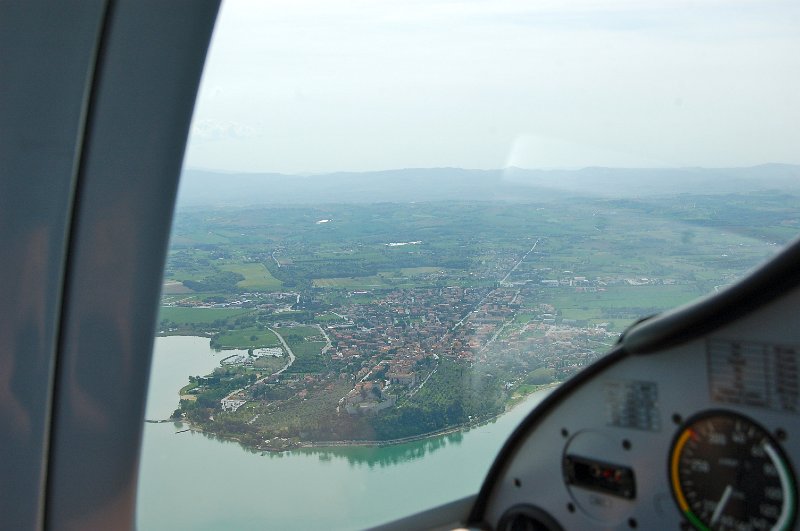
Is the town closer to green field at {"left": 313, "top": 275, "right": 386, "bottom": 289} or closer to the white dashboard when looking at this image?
green field at {"left": 313, "top": 275, "right": 386, "bottom": 289}

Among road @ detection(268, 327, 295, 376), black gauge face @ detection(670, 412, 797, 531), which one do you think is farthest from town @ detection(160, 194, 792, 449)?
black gauge face @ detection(670, 412, 797, 531)

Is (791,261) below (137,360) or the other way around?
the other way around

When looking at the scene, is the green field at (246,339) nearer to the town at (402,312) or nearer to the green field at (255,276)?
the town at (402,312)

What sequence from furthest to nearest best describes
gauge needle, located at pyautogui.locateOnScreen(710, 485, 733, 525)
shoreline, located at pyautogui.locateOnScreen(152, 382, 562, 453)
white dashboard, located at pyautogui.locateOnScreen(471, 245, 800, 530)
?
shoreline, located at pyautogui.locateOnScreen(152, 382, 562, 453) < gauge needle, located at pyautogui.locateOnScreen(710, 485, 733, 525) < white dashboard, located at pyautogui.locateOnScreen(471, 245, 800, 530)

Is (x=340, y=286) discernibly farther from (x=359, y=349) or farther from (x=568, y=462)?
(x=568, y=462)

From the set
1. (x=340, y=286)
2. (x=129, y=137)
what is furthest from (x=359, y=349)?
A: (x=129, y=137)

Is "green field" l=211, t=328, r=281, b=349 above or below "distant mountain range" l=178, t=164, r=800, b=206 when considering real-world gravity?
below
